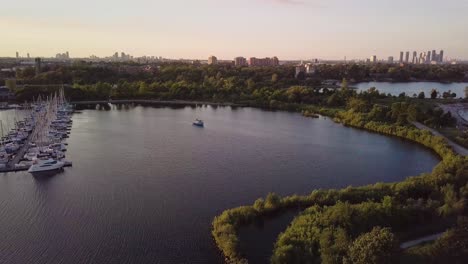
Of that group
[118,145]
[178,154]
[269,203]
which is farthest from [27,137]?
[269,203]

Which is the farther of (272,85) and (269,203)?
(272,85)

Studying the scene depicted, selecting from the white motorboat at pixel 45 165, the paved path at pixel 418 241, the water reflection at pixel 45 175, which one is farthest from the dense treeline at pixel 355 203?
the white motorboat at pixel 45 165

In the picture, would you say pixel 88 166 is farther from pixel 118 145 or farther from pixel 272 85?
pixel 272 85

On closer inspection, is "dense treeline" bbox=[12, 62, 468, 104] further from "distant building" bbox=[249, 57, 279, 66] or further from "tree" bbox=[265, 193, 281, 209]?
"distant building" bbox=[249, 57, 279, 66]

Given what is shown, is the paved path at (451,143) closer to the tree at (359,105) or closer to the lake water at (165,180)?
the lake water at (165,180)

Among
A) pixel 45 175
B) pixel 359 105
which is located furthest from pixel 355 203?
pixel 359 105

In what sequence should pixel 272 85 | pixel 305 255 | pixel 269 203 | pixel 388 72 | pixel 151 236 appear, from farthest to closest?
pixel 388 72, pixel 272 85, pixel 269 203, pixel 151 236, pixel 305 255

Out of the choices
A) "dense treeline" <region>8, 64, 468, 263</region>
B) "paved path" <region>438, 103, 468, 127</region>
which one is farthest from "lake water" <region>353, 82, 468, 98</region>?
"dense treeline" <region>8, 64, 468, 263</region>
